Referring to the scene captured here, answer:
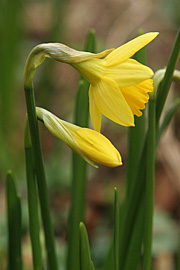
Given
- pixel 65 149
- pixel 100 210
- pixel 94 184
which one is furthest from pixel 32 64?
pixel 65 149

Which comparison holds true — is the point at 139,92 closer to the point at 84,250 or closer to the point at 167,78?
the point at 167,78

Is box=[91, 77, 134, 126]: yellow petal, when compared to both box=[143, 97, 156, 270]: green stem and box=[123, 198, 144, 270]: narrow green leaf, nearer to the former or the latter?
box=[143, 97, 156, 270]: green stem

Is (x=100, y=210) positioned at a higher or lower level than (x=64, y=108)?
lower

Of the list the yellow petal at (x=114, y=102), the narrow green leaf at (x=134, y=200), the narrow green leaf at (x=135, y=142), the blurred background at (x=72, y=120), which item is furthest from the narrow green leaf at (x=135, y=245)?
the blurred background at (x=72, y=120)

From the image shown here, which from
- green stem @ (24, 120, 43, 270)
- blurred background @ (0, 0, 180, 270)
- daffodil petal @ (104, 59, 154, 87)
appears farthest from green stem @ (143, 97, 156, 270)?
blurred background @ (0, 0, 180, 270)

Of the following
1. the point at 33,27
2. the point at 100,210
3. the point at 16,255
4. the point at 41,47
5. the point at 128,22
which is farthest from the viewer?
the point at 33,27

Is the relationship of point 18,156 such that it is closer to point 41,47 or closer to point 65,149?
point 65,149

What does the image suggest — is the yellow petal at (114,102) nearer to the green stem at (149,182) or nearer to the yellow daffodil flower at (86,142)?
the yellow daffodil flower at (86,142)

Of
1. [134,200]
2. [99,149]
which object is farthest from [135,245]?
[99,149]
